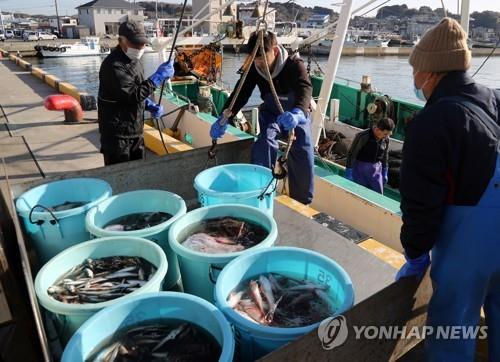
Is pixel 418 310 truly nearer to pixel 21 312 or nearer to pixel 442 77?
pixel 442 77

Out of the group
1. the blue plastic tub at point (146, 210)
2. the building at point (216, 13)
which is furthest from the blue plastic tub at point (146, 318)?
the building at point (216, 13)

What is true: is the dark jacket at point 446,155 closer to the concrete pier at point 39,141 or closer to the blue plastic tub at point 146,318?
the blue plastic tub at point 146,318

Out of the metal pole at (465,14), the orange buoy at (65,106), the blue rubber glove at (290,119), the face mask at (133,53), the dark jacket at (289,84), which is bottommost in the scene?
the orange buoy at (65,106)

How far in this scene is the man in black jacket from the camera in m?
3.82

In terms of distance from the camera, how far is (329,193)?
5070 mm

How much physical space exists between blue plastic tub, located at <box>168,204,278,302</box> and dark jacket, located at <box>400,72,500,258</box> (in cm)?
97

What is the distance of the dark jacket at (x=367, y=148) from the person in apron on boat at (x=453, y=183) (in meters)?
3.31

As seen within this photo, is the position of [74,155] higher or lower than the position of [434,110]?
lower

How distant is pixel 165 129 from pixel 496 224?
7.98m

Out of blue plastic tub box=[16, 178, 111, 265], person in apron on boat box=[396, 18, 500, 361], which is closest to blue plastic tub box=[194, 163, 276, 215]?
blue plastic tub box=[16, 178, 111, 265]

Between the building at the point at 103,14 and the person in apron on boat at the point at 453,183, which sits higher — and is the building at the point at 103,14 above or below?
above

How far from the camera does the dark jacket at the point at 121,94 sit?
3.83 meters

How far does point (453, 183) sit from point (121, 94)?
3070mm

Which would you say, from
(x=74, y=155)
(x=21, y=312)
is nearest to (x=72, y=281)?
(x=21, y=312)
